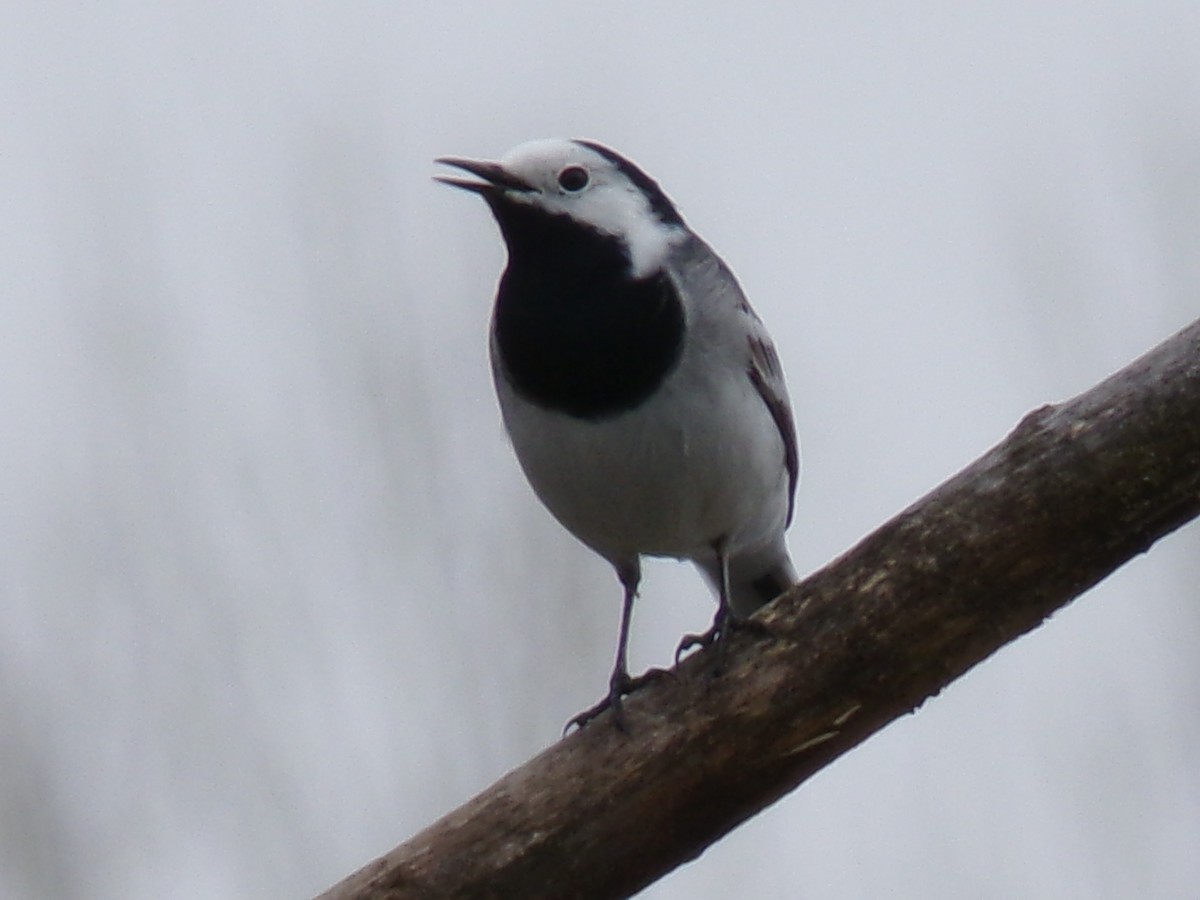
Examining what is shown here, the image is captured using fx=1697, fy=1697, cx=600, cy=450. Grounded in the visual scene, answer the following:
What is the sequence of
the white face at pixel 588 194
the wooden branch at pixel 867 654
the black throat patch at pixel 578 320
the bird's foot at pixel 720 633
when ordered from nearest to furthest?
the wooden branch at pixel 867 654
the bird's foot at pixel 720 633
the black throat patch at pixel 578 320
the white face at pixel 588 194

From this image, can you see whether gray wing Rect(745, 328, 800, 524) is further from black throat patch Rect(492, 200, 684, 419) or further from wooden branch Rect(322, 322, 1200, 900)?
wooden branch Rect(322, 322, 1200, 900)

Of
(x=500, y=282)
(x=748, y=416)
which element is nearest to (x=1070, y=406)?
(x=748, y=416)

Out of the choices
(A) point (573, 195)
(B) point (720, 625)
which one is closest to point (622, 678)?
(B) point (720, 625)

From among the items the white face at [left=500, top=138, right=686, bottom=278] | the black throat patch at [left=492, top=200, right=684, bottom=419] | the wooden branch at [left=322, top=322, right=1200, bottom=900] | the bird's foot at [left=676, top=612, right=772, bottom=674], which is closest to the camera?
the wooden branch at [left=322, top=322, right=1200, bottom=900]

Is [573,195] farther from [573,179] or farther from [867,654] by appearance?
[867,654]

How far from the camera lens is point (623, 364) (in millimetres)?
4824

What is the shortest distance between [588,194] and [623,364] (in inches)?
24.1

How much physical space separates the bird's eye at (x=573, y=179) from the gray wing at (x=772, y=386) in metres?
0.66

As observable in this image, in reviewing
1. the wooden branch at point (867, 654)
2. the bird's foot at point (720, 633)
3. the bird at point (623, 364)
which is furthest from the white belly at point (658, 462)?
the wooden branch at point (867, 654)

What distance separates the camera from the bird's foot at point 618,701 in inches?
167

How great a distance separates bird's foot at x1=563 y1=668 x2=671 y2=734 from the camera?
4238mm

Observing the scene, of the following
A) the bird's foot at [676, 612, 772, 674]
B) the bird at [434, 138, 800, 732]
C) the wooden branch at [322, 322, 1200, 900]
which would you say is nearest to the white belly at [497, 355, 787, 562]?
the bird at [434, 138, 800, 732]

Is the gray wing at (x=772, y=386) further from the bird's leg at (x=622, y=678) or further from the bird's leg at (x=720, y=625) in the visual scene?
the bird's leg at (x=622, y=678)

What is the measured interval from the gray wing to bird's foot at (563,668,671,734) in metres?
1.00
